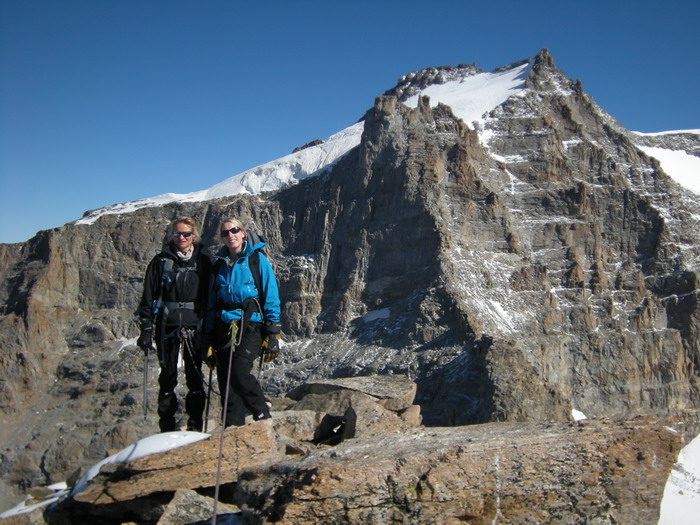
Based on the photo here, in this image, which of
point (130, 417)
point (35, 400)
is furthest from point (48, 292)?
point (130, 417)

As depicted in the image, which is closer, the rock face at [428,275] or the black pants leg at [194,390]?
the black pants leg at [194,390]

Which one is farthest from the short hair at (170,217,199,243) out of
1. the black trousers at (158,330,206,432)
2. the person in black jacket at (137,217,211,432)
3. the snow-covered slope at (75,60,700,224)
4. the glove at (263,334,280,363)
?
the snow-covered slope at (75,60,700,224)

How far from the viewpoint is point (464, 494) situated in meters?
6.34

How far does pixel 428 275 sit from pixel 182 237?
78.0 m

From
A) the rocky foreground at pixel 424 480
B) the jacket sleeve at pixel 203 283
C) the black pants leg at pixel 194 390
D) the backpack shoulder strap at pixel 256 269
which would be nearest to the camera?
the rocky foreground at pixel 424 480

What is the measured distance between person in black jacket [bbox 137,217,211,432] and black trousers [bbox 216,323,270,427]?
506 mm

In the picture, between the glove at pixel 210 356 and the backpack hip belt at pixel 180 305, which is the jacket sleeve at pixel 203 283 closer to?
the backpack hip belt at pixel 180 305

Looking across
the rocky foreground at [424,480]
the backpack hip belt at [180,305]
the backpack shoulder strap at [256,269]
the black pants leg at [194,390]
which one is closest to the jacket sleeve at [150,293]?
the backpack hip belt at [180,305]

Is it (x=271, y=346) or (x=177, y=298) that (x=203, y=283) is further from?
(x=271, y=346)

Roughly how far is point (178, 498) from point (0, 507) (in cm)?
6840

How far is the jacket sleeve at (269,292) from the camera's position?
9.00 metres

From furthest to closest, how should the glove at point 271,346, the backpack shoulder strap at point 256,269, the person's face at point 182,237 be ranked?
1. the person's face at point 182,237
2. the glove at point 271,346
3. the backpack shoulder strap at point 256,269

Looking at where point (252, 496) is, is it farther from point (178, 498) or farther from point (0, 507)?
point (0, 507)

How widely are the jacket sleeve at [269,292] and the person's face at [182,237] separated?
3.48 feet
